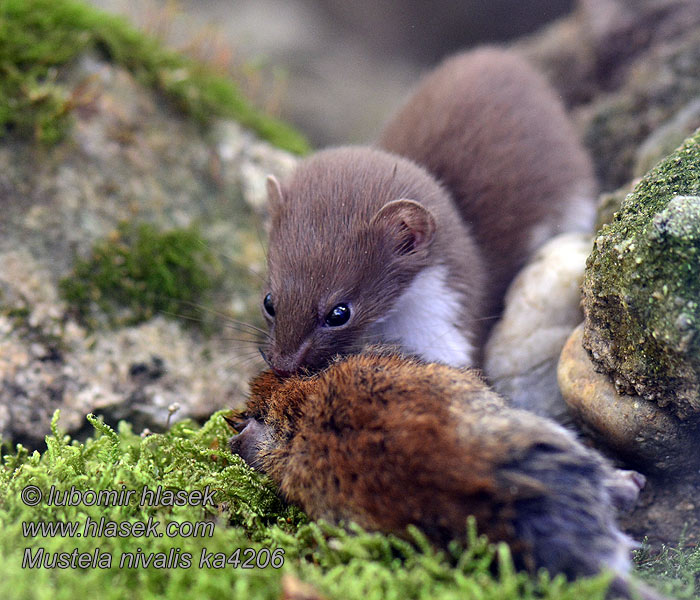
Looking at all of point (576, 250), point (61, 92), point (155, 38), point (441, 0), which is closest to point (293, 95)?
point (441, 0)

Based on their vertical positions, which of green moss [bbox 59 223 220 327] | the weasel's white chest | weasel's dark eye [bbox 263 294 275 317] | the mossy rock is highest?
the mossy rock

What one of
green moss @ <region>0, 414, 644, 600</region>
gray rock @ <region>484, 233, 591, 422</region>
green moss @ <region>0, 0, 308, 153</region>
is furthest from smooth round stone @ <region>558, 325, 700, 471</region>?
green moss @ <region>0, 0, 308, 153</region>

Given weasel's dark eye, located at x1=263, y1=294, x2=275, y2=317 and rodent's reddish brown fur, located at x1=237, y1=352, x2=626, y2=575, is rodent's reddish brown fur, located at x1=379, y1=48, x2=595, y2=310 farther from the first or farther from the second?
rodent's reddish brown fur, located at x1=237, y1=352, x2=626, y2=575

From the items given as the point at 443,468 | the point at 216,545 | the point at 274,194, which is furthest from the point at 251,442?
the point at 274,194

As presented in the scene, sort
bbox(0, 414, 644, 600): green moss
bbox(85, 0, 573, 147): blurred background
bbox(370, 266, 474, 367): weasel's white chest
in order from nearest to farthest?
1. bbox(0, 414, 644, 600): green moss
2. bbox(370, 266, 474, 367): weasel's white chest
3. bbox(85, 0, 573, 147): blurred background

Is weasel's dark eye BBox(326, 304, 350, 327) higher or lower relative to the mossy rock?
lower

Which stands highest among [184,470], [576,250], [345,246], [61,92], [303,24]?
[303,24]

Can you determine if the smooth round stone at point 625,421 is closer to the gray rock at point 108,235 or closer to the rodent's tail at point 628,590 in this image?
the rodent's tail at point 628,590

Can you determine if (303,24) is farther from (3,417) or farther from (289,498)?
(289,498)
